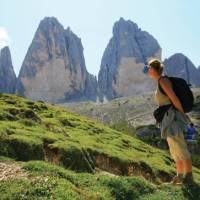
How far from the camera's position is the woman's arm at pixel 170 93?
1148 centimetres

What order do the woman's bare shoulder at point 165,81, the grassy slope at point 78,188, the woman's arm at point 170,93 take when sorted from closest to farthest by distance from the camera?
the grassy slope at point 78,188 → the woman's arm at point 170,93 → the woman's bare shoulder at point 165,81

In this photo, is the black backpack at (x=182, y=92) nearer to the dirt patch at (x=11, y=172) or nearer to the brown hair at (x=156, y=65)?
the brown hair at (x=156, y=65)

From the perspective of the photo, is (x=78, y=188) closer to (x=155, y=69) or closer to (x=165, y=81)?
(x=165, y=81)

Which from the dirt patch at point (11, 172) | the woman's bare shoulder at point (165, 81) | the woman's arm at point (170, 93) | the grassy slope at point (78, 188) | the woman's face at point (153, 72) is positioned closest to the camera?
the grassy slope at point (78, 188)

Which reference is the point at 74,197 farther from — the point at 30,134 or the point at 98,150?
the point at 98,150

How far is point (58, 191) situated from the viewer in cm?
959

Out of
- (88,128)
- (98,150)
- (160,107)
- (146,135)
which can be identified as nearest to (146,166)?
(98,150)

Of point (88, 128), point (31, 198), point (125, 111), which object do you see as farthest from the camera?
point (125, 111)

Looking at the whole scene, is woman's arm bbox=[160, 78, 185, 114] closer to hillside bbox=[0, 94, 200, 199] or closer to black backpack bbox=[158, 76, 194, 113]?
black backpack bbox=[158, 76, 194, 113]

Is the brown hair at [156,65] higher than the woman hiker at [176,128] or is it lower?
higher

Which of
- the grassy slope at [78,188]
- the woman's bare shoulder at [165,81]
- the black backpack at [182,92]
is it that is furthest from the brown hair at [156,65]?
the grassy slope at [78,188]

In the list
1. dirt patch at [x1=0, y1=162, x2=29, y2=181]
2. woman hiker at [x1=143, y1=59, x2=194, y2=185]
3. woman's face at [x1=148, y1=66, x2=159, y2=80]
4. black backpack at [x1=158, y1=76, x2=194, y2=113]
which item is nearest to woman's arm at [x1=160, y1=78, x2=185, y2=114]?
woman hiker at [x1=143, y1=59, x2=194, y2=185]

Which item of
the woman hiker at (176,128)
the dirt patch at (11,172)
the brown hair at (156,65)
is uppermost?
the brown hair at (156,65)

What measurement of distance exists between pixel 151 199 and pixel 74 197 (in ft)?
6.98
